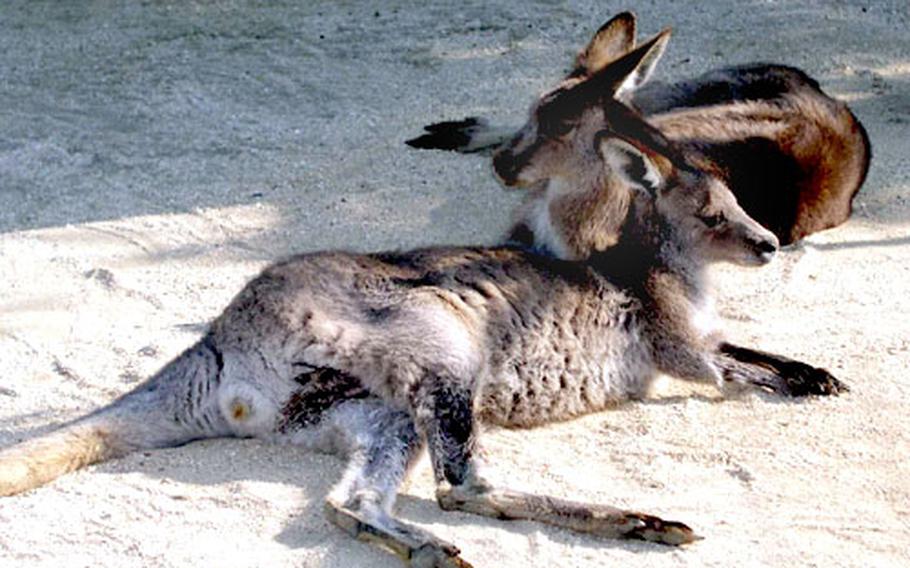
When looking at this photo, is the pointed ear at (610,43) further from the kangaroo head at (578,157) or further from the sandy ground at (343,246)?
the sandy ground at (343,246)

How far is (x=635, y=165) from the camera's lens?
17.1 feet

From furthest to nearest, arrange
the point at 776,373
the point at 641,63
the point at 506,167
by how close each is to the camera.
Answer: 1. the point at 506,167
2. the point at 641,63
3. the point at 776,373

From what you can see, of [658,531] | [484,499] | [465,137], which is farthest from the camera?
[465,137]

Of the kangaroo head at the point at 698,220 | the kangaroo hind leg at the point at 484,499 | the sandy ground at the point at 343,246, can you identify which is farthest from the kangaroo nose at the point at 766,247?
the kangaroo hind leg at the point at 484,499

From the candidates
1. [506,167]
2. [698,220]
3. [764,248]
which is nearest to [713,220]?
[698,220]

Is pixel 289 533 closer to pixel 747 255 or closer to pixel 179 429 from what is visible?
pixel 179 429

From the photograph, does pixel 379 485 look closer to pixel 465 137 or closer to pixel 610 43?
Answer: pixel 610 43

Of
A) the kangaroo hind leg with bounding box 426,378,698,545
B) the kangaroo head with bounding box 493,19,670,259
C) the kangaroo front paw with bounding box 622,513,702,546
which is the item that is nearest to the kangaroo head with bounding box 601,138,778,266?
the kangaroo head with bounding box 493,19,670,259

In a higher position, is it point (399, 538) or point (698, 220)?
point (698, 220)

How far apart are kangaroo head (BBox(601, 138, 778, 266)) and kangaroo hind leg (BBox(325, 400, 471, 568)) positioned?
140 centimetres

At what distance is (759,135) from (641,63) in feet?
2.94

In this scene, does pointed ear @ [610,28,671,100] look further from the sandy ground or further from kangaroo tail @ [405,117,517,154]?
kangaroo tail @ [405,117,517,154]

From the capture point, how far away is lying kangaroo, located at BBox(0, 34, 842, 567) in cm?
418

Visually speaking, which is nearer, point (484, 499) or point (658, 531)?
point (658, 531)
